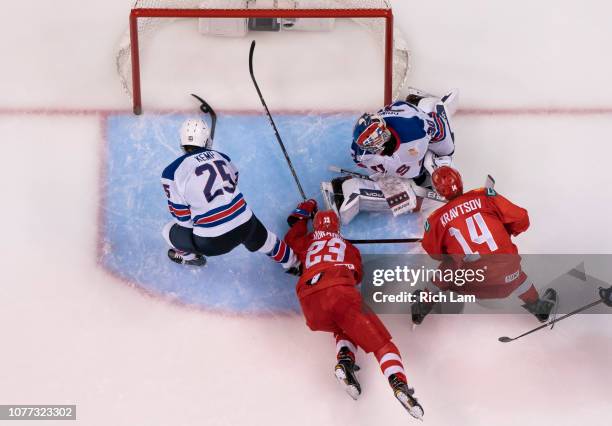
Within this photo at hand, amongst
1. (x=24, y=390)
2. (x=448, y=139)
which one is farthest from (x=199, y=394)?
(x=448, y=139)

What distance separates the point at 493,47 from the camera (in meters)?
4.58

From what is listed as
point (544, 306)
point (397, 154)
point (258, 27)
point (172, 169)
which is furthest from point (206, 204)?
point (544, 306)

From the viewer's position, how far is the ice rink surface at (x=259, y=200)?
3889mm

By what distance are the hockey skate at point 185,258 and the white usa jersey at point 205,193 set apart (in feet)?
1.13

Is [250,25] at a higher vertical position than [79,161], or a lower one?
higher

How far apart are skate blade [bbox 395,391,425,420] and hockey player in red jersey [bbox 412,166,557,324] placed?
60 centimetres

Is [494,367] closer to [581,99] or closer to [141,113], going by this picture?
[581,99]

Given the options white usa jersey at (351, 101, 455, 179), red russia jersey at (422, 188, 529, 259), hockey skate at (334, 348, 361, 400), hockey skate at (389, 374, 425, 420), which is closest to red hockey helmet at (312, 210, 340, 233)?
white usa jersey at (351, 101, 455, 179)

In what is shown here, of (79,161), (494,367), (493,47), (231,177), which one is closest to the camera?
(231,177)

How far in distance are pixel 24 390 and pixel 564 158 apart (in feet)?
9.00

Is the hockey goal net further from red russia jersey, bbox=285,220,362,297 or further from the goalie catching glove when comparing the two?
red russia jersey, bbox=285,220,362,297

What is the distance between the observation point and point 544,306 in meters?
3.95

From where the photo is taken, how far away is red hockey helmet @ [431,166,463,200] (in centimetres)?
361

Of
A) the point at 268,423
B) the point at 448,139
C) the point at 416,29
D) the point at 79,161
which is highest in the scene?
the point at 416,29
